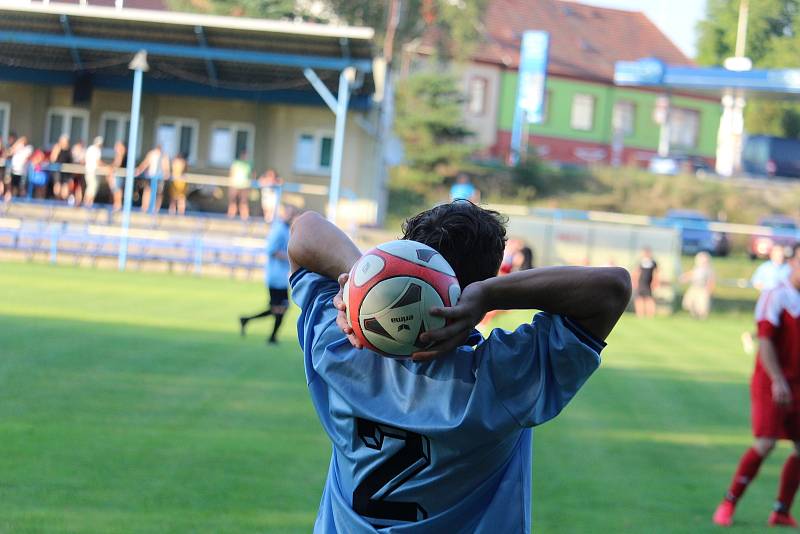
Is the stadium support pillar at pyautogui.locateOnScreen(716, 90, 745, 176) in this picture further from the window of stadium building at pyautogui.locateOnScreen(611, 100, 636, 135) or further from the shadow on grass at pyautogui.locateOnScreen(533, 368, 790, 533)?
the shadow on grass at pyautogui.locateOnScreen(533, 368, 790, 533)

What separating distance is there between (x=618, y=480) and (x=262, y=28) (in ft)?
83.6

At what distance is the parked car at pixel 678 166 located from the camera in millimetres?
56625

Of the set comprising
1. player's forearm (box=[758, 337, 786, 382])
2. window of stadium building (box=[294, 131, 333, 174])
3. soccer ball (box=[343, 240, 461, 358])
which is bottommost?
player's forearm (box=[758, 337, 786, 382])

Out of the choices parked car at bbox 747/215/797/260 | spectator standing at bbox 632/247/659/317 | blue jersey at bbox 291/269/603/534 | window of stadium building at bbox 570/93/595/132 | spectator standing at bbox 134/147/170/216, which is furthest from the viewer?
window of stadium building at bbox 570/93/595/132

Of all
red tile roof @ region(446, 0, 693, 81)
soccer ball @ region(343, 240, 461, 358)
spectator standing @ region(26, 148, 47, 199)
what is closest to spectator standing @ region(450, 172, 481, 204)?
soccer ball @ region(343, 240, 461, 358)

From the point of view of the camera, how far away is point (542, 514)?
25.3ft

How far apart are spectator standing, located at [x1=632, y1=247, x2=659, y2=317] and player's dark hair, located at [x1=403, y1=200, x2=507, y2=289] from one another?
28.1m

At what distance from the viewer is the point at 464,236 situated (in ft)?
8.61

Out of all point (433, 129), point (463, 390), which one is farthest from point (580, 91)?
point (463, 390)

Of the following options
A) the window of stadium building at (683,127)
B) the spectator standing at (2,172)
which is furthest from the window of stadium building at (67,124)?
the window of stadium building at (683,127)

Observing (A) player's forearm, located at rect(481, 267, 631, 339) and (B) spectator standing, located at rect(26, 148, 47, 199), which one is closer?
(A) player's forearm, located at rect(481, 267, 631, 339)

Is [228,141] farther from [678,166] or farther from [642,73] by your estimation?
[678,166]

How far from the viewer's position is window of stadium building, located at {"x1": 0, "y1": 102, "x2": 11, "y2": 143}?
39781 mm

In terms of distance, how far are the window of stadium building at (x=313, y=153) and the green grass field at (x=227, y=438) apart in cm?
2188
